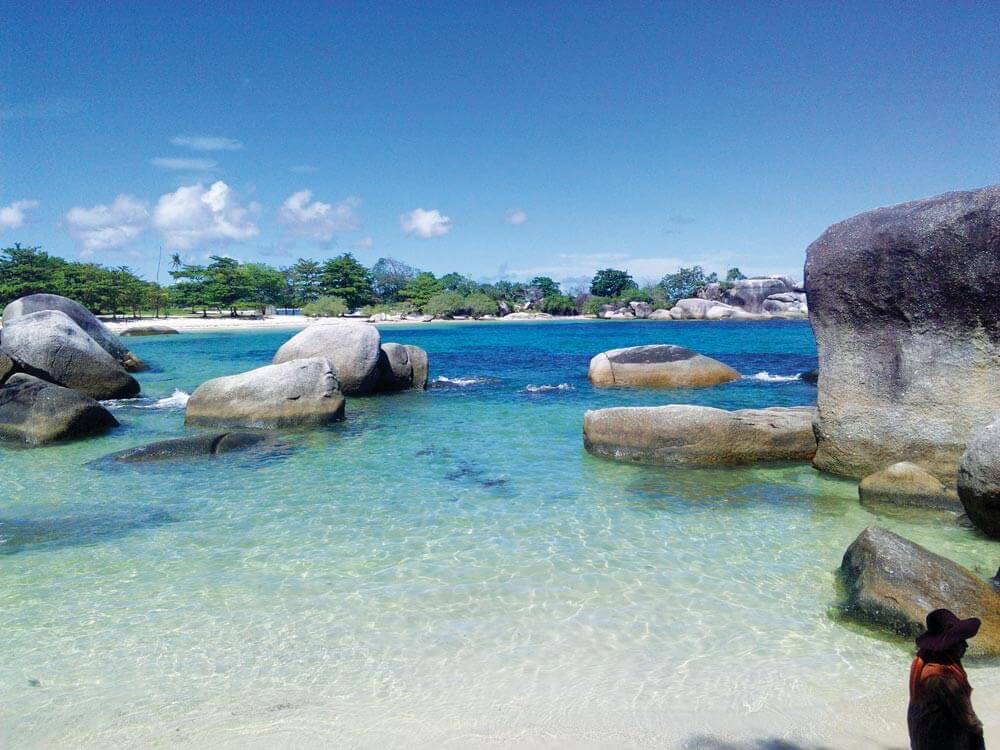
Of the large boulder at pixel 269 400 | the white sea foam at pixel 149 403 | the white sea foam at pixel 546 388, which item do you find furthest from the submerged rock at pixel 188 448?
the white sea foam at pixel 546 388

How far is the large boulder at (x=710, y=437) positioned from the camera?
1054 cm

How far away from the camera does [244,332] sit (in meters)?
60.9

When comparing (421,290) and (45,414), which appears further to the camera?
(421,290)

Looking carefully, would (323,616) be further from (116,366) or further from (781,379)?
(781,379)

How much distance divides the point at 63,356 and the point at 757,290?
303 feet

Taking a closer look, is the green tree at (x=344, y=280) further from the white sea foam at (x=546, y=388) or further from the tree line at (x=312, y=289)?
the white sea foam at (x=546, y=388)

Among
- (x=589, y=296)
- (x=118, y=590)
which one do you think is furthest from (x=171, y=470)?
(x=589, y=296)

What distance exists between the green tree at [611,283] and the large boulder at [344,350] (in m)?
105

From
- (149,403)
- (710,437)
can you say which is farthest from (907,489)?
(149,403)

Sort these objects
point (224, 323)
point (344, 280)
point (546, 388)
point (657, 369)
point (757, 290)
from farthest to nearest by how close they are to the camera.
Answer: point (757, 290) < point (344, 280) < point (224, 323) < point (546, 388) < point (657, 369)

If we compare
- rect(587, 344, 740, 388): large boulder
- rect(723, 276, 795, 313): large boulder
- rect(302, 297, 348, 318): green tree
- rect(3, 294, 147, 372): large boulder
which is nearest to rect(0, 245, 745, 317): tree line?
rect(302, 297, 348, 318): green tree

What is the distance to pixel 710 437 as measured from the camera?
10547 millimetres

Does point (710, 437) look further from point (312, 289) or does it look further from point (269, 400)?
point (312, 289)

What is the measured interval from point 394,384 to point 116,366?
23.7ft
